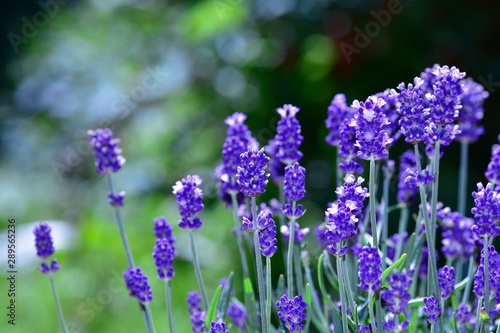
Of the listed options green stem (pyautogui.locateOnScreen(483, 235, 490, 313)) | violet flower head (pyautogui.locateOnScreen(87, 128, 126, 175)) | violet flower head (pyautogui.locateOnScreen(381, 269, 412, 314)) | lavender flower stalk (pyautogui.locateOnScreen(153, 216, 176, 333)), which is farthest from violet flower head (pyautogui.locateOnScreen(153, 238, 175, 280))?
green stem (pyautogui.locateOnScreen(483, 235, 490, 313))

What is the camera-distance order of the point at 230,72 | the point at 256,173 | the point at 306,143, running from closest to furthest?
the point at 256,173
the point at 306,143
the point at 230,72

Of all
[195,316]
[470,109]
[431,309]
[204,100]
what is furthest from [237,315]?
[204,100]

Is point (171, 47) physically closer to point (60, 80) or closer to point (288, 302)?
point (60, 80)

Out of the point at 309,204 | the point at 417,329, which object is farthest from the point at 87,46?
the point at 417,329

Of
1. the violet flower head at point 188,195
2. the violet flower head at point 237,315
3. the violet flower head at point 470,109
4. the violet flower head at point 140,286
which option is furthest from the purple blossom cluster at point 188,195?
the violet flower head at point 470,109

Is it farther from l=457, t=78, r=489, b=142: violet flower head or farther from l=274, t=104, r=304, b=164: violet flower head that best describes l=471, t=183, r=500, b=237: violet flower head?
l=457, t=78, r=489, b=142: violet flower head

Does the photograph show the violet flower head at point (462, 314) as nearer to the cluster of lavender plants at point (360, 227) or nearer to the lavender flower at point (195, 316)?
the cluster of lavender plants at point (360, 227)

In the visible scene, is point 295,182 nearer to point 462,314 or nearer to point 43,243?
point 462,314

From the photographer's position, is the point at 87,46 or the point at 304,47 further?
the point at 87,46
